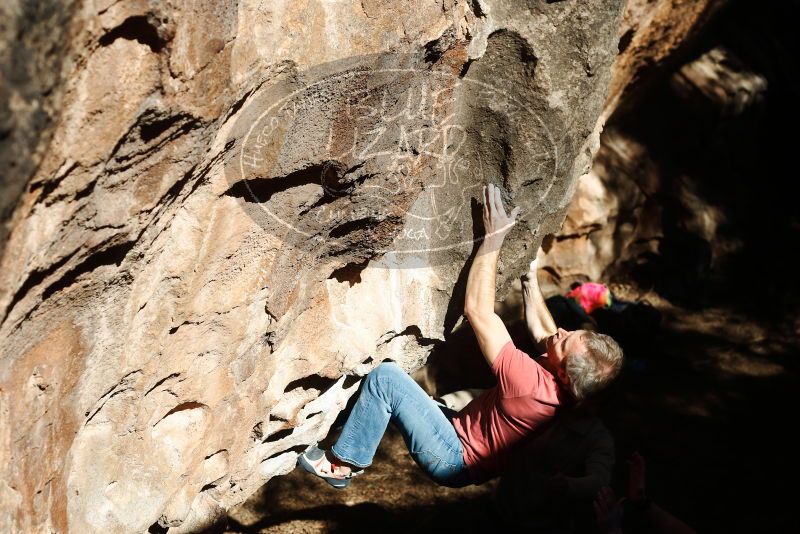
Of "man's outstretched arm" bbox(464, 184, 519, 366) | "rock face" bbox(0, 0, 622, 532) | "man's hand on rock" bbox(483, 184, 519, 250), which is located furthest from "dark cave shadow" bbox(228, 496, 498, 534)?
"man's hand on rock" bbox(483, 184, 519, 250)

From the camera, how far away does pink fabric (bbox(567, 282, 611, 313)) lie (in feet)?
13.0

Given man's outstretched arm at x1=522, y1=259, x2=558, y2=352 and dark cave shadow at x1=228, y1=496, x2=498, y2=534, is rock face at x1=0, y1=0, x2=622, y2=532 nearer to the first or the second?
man's outstretched arm at x1=522, y1=259, x2=558, y2=352

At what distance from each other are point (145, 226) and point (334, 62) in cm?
55

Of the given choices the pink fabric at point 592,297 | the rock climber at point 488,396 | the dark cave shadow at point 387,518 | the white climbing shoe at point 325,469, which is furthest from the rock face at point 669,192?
the white climbing shoe at point 325,469

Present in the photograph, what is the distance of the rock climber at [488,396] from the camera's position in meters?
2.15

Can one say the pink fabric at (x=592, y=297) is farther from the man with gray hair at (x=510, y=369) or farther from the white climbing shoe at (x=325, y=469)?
the white climbing shoe at (x=325, y=469)

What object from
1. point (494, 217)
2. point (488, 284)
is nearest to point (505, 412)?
point (488, 284)

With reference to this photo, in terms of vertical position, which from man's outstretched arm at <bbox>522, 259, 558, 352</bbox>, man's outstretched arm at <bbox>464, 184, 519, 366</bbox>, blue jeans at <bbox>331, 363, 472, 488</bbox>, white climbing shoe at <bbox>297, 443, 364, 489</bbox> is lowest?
white climbing shoe at <bbox>297, 443, 364, 489</bbox>

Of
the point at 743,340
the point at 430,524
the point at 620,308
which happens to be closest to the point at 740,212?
the point at 743,340

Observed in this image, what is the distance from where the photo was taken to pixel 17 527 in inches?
59.5

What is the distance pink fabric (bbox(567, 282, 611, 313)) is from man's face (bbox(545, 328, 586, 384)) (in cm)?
177

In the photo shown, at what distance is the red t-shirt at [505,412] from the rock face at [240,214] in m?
0.32

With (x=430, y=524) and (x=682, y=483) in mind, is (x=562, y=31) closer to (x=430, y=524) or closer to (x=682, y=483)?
(x=430, y=524)

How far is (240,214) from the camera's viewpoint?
5.88 ft
